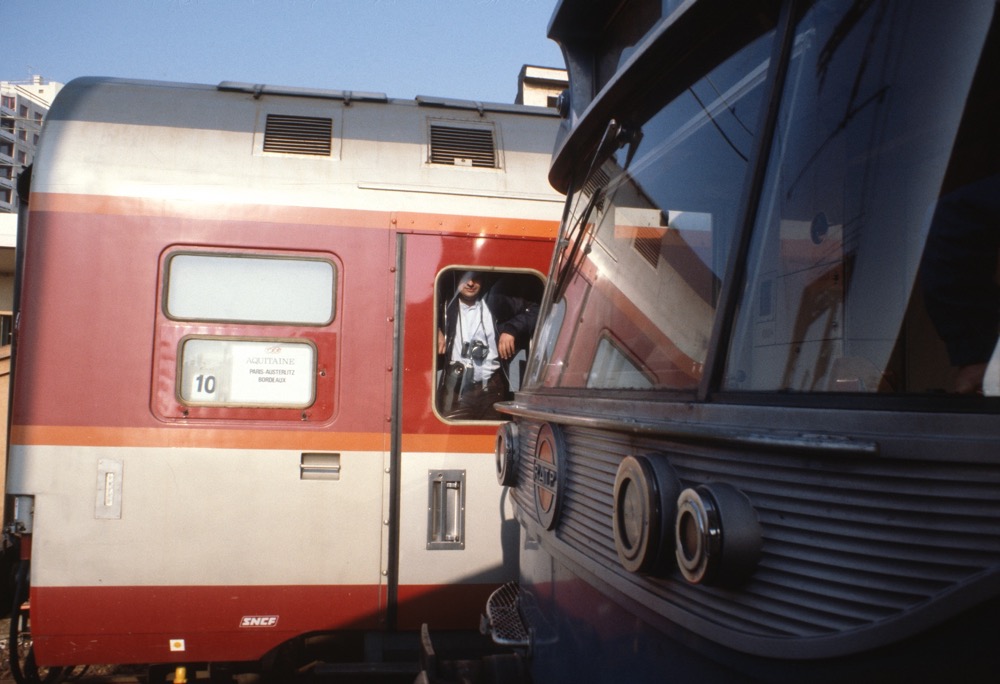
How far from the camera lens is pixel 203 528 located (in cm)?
381

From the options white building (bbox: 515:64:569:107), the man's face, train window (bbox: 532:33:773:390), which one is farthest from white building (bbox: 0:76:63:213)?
train window (bbox: 532:33:773:390)

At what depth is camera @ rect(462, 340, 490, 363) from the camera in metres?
4.20

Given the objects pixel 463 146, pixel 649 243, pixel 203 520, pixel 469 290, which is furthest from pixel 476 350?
pixel 649 243

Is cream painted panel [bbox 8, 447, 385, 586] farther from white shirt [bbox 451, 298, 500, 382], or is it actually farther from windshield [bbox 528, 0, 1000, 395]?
windshield [bbox 528, 0, 1000, 395]

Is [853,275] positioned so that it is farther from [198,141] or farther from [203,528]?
[198,141]

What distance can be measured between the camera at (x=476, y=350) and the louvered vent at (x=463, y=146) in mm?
983

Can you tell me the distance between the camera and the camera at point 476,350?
4195 millimetres

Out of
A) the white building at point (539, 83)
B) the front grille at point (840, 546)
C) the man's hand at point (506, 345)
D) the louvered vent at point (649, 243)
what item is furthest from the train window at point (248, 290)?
the white building at point (539, 83)

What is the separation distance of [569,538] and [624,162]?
40.9 inches

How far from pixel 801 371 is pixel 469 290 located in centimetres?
299

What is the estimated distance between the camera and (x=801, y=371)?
52.8 inches

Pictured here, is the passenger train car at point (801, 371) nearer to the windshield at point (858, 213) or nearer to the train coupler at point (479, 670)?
the windshield at point (858, 213)

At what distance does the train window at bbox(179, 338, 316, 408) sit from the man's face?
0.90 meters

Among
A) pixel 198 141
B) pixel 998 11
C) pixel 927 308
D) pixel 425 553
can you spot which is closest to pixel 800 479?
pixel 927 308
